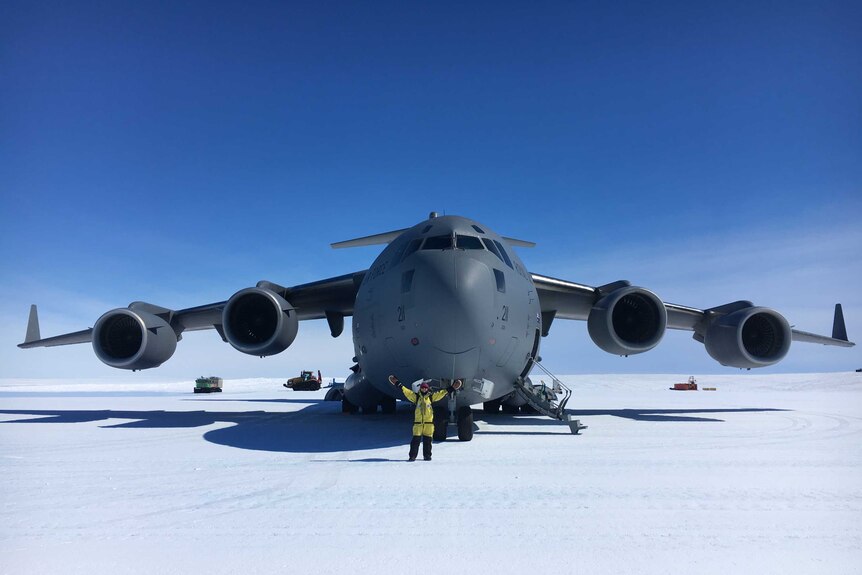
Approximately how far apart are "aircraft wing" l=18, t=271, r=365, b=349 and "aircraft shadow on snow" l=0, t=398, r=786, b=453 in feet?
7.51

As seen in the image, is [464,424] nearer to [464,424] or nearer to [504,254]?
[464,424]

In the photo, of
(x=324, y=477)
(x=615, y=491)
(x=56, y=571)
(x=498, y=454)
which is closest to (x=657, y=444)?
(x=498, y=454)

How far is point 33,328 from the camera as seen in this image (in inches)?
636

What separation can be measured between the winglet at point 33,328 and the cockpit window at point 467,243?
14.7 metres

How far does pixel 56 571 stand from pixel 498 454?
542 centimetres

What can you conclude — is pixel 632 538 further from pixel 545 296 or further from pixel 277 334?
pixel 545 296

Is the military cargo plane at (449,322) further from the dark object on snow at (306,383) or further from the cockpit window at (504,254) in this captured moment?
the dark object on snow at (306,383)

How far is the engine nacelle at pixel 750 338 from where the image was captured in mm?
13242

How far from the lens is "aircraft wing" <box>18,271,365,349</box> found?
14.1m

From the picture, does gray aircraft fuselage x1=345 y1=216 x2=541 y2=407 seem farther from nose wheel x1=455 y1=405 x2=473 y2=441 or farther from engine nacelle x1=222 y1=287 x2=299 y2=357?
engine nacelle x1=222 y1=287 x2=299 y2=357

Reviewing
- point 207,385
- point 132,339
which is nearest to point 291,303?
point 132,339

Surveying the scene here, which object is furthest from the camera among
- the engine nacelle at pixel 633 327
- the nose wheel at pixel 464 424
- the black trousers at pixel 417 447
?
the engine nacelle at pixel 633 327

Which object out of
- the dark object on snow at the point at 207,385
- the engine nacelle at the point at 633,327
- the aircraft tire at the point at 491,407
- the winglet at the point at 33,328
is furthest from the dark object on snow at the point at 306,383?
the engine nacelle at the point at 633,327

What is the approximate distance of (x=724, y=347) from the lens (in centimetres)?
1366
